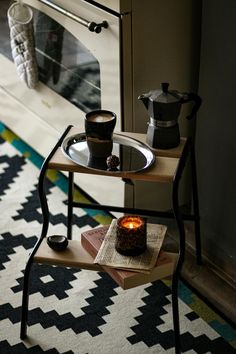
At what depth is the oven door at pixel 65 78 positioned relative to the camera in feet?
6.39

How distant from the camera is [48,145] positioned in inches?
97.4

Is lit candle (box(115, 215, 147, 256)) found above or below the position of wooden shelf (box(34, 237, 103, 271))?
above

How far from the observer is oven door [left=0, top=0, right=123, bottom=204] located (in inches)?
76.7

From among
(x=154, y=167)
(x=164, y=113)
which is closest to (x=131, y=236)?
(x=154, y=167)

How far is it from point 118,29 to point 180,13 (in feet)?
0.62

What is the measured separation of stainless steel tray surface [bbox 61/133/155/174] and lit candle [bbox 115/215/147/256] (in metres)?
0.13

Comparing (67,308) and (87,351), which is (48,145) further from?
(87,351)

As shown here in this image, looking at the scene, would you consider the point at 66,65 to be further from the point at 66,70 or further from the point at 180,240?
the point at 180,240

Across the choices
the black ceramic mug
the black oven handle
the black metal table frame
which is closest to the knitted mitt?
the black oven handle

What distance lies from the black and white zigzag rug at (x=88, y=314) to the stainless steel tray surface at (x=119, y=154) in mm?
435

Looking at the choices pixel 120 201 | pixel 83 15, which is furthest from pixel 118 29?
pixel 120 201

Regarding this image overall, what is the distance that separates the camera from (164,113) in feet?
5.73

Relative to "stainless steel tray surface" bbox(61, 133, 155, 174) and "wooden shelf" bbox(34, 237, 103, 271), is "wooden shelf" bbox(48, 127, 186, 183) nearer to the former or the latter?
"stainless steel tray surface" bbox(61, 133, 155, 174)

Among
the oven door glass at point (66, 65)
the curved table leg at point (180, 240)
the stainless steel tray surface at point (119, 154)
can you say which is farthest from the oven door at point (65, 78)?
the curved table leg at point (180, 240)
